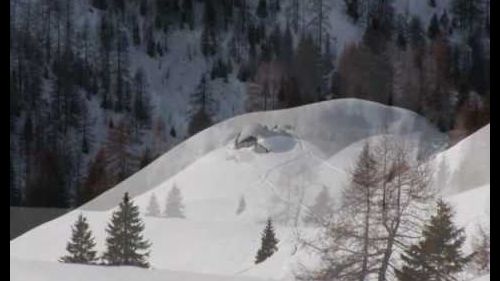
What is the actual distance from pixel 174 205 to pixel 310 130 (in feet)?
1.90

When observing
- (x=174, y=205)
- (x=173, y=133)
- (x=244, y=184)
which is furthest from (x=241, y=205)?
(x=173, y=133)

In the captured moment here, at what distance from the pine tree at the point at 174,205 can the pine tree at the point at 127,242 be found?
0.37ft

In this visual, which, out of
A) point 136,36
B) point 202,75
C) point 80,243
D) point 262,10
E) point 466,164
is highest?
point 262,10

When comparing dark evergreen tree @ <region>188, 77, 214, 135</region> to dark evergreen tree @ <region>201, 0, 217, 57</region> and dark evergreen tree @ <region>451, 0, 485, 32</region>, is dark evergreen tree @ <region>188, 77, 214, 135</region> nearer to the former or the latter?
dark evergreen tree @ <region>201, 0, 217, 57</region>

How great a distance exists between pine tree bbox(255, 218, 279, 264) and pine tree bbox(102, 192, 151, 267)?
1.37 feet

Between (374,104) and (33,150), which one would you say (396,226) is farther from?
(33,150)

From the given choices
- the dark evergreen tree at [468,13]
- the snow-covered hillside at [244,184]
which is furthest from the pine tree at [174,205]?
the dark evergreen tree at [468,13]

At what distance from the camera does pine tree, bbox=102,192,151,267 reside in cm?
242

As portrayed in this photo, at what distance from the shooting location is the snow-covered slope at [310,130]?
233 cm

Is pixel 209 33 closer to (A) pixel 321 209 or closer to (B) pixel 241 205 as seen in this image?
(B) pixel 241 205

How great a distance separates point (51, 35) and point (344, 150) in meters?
1.19

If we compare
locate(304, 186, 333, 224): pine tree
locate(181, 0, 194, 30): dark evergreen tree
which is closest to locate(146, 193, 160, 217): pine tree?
locate(304, 186, 333, 224): pine tree

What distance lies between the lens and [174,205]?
242cm

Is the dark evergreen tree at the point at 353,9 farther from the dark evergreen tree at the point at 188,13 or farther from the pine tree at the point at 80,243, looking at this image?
the pine tree at the point at 80,243
